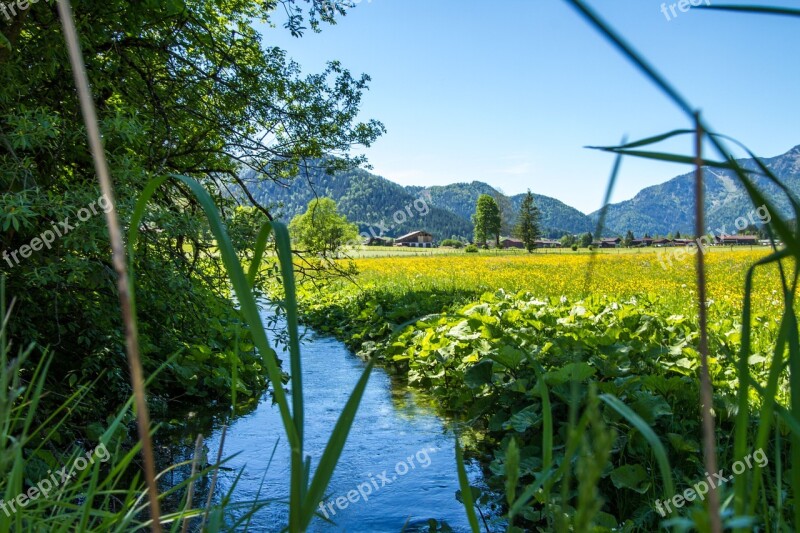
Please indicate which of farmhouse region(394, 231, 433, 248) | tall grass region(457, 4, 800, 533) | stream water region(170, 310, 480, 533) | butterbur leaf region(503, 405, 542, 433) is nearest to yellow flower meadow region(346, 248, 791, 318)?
stream water region(170, 310, 480, 533)

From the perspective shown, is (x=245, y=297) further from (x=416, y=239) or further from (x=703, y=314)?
(x=416, y=239)

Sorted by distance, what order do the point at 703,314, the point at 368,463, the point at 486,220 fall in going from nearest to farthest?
1. the point at 703,314
2. the point at 368,463
3. the point at 486,220

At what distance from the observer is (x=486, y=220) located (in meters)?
103

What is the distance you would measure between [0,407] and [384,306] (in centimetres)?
1273

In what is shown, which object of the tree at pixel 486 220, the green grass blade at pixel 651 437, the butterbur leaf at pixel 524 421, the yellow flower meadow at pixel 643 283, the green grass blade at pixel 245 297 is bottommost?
the butterbur leaf at pixel 524 421

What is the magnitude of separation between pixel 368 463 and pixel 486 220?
98875 millimetres

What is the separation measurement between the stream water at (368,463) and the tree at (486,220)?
93.7m

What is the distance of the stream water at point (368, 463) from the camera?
4406 millimetres

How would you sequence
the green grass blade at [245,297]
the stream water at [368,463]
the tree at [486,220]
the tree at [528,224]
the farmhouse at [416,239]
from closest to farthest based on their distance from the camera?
1. the green grass blade at [245,297]
2. the stream water at [368,463]
3. the tree at [528,224]
4. the tree at [486,220]
5. the farmhouse at [416,239]

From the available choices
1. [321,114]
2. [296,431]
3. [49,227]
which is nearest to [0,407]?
[296,431]

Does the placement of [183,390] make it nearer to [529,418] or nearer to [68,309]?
[68,309]

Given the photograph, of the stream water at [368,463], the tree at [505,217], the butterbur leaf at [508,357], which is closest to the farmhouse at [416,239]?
the tree at [505,217]

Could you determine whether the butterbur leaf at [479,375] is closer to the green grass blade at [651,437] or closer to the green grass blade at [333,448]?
the green grass blade at [333,448]

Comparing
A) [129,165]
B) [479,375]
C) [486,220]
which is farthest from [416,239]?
[129,165]
